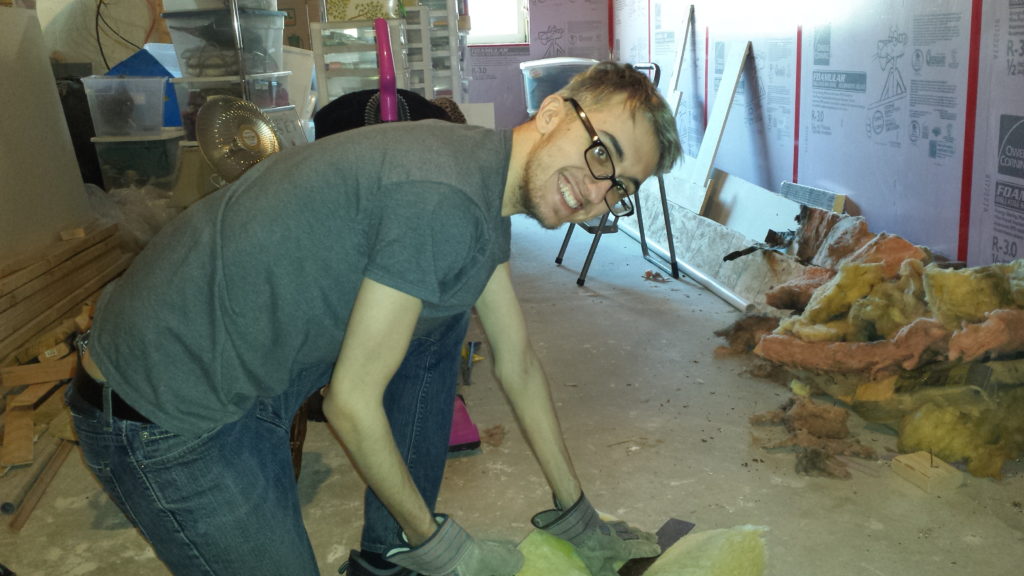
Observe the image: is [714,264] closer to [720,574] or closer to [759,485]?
[759,485]

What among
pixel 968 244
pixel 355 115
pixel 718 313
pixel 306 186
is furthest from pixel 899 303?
pixel 306 186

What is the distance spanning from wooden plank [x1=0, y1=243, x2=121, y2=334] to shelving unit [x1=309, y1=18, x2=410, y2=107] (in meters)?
1.37

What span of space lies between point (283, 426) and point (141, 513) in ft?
0.82

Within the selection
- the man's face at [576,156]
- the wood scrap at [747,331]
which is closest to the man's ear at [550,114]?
the man's face at [576,156]

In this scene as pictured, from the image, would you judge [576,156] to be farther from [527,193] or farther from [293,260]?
[293,260]

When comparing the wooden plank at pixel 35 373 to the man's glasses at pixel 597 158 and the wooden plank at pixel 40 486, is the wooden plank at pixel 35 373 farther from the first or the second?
the man's glasses at pixel 597 158

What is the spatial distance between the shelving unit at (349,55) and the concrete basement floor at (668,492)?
190 cm

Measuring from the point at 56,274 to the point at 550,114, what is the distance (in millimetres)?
3093

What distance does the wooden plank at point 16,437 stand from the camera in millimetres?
2670

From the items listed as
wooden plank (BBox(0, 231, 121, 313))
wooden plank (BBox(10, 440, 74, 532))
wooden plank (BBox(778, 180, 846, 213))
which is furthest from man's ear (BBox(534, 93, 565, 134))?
wooden plank (BBox(778, 180, 846, 213))

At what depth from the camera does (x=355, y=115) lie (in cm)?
264

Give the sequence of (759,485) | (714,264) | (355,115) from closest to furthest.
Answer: (759,485) → (355,115) → (714,264)

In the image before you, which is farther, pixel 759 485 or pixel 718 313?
pixel 718 313

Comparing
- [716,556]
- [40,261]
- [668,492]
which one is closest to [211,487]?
[716,556]
